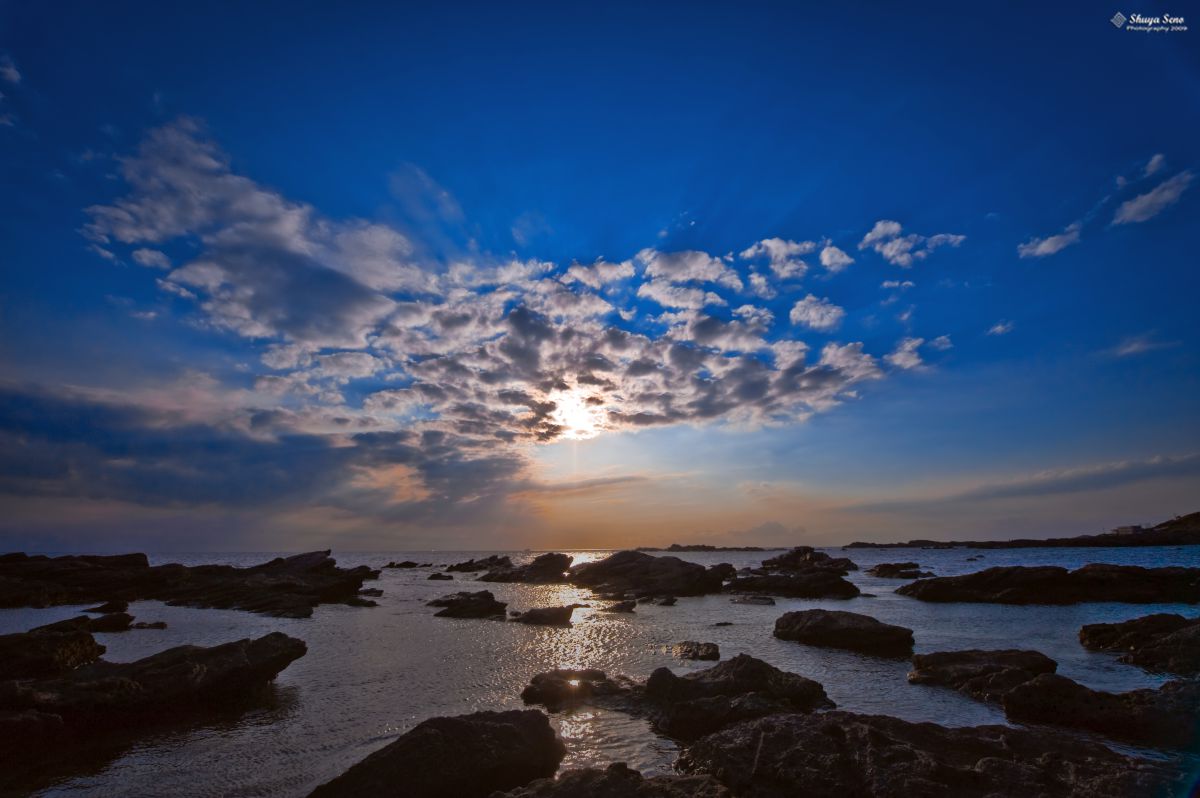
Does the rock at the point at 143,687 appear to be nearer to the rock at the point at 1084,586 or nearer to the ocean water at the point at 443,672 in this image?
the ocean water at the point at 443,672

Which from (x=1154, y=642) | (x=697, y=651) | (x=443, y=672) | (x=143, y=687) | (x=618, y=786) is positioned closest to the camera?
(x=618, y=786)

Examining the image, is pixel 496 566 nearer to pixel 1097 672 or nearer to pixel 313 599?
pixel 313 599

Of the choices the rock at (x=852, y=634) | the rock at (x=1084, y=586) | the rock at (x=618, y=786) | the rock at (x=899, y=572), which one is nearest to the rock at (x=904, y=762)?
the rock at (x=618, y=786)

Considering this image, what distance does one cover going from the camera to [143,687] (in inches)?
730

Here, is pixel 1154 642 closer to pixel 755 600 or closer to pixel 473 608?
pixel 755 600

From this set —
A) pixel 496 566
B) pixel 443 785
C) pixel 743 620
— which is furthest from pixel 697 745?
pixel 496 566

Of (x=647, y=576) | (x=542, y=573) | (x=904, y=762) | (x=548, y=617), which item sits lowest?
(x=542, y=573)

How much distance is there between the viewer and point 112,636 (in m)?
34.6

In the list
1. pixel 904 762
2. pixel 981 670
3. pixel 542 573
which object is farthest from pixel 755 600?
pixel 542 573

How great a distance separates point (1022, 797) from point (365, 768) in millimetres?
13775

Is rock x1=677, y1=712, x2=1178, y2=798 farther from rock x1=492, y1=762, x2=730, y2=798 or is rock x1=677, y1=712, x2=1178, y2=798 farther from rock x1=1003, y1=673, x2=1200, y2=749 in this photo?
rock x1=1003, y1=673, x2=1200, y2=749

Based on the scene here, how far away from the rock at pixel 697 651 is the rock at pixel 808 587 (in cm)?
3966

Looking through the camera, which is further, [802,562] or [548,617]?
[802,562]

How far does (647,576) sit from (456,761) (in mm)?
63897
